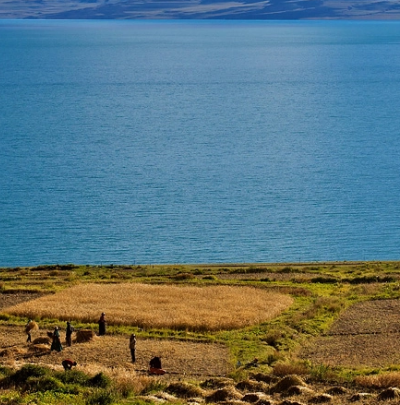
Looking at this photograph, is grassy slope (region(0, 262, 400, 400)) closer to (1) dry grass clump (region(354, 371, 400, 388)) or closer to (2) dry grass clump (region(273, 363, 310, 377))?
(2) dry grass clump (region(273, 363, 310, 377))

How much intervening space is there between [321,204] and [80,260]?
22.3 metres

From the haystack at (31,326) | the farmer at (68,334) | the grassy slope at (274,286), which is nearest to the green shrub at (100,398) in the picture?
the grassy slope at (274,286)

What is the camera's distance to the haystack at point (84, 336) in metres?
34.8

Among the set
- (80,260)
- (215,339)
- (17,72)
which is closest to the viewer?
(215,339)

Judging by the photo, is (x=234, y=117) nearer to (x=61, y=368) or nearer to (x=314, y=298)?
(x=314, y=298)

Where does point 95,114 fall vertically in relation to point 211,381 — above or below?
above

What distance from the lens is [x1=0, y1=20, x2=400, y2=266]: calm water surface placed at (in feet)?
213

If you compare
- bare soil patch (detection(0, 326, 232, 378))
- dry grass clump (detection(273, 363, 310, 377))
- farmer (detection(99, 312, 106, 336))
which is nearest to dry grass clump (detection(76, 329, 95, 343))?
bare soil patch (detection(0, 326, 232, 378))

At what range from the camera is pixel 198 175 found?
87188mm

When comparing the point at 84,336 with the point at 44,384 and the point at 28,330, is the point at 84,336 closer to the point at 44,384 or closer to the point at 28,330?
the point at 28,330

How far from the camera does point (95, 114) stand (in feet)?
431

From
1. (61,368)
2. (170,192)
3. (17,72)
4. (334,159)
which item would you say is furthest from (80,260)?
(17,72)

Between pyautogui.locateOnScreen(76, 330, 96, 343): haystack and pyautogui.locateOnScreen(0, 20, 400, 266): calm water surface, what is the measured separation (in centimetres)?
2623

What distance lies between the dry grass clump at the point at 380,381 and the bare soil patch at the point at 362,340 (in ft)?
11.5
